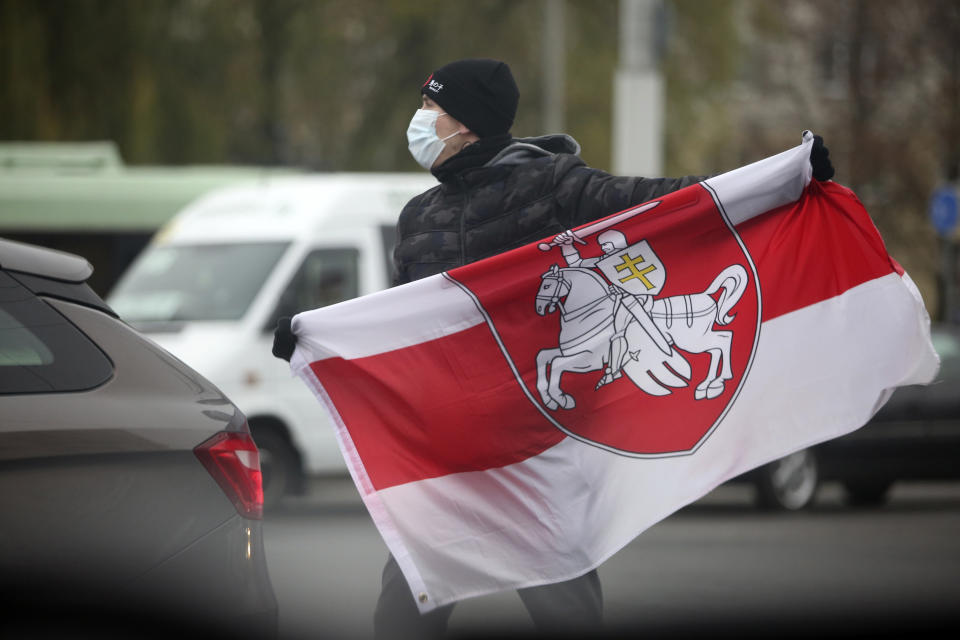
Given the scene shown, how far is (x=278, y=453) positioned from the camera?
11.6 m

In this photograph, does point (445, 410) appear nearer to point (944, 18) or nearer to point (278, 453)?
point (278, 453)

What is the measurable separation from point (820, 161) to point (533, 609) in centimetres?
142

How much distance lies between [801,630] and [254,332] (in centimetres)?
595

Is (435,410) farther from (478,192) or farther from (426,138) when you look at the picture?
(426,138)

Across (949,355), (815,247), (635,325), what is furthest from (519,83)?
(635,325)

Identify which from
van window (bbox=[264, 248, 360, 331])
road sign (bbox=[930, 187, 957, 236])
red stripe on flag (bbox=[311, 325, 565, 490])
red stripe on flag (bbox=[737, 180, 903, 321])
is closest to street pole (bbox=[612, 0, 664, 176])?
road sign (bbox=[930, 187, 957, 236])

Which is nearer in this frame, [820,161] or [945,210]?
[820,161]

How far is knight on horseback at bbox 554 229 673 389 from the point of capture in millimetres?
4074

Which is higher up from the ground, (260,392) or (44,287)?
(44,287)

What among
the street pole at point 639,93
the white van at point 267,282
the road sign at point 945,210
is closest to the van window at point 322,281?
the white van at point 267,282

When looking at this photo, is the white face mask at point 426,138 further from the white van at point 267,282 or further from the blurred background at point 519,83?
the blurred background at point 519,83

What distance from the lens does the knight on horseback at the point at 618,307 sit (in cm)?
→ 407

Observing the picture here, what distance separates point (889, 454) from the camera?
488 inches

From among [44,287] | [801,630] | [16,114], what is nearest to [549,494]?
[44,287]
